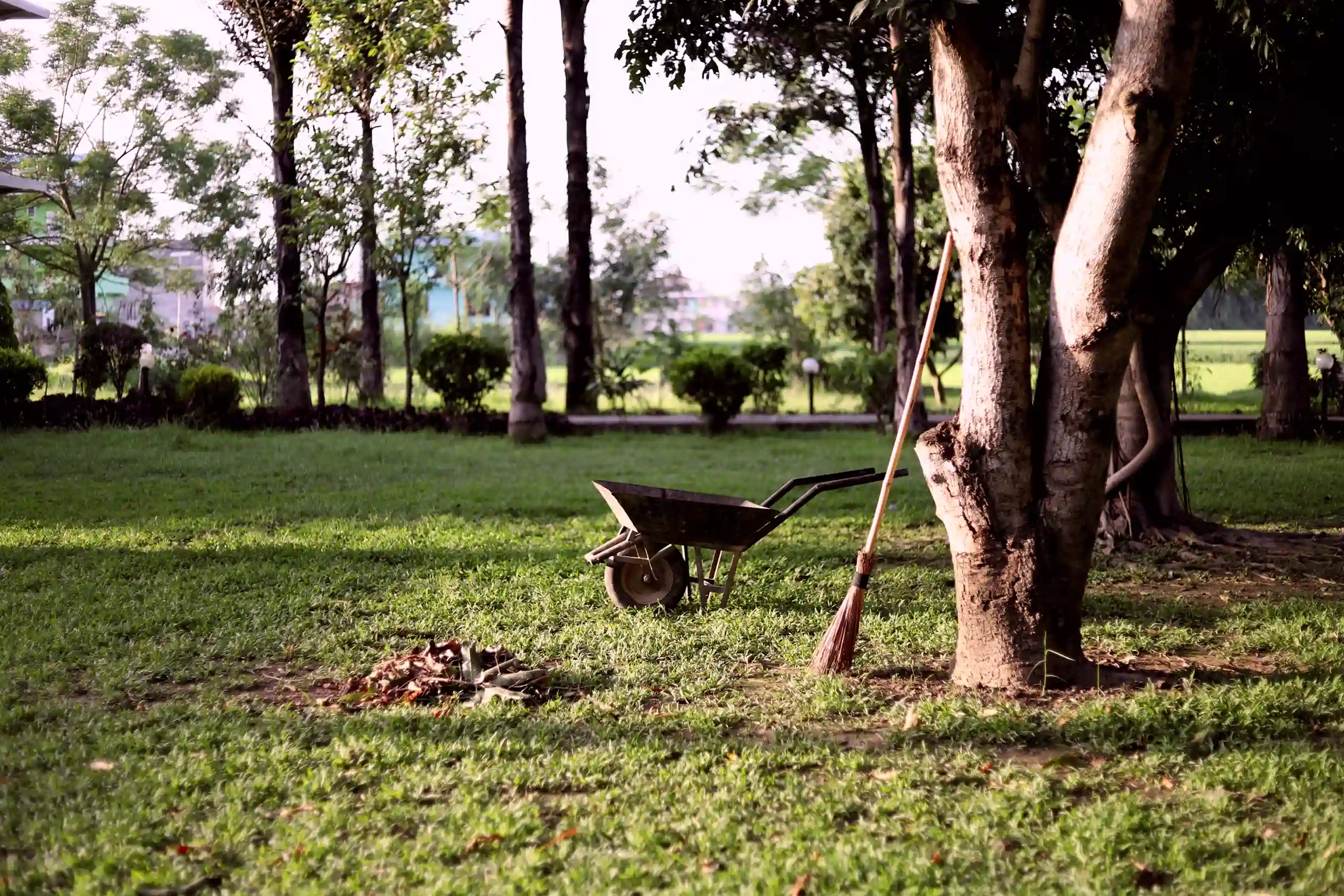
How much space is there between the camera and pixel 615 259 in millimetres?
32938

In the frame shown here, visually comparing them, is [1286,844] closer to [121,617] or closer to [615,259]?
[121,617]

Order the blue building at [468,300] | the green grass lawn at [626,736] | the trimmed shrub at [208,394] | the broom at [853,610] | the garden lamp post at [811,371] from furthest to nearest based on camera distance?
the blue building at [468,300] < the garden lamp post at [811,371] < the trimmed shrub at [208,394] < the broom at [853,610] < the green grass lawn at [626,736]

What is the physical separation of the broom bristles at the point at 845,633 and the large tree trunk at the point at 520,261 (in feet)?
35.5

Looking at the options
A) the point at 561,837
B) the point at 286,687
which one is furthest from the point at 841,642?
the point at 286,687

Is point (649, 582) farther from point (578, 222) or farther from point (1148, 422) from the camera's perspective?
point (578, 222)

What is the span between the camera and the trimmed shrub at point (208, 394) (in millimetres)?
15844

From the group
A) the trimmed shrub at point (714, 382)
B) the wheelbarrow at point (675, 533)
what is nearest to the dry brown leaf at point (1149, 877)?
the wheelbarrow at point (675, 533)

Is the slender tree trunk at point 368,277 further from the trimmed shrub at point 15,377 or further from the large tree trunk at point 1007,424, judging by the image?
the large tree trunk at point 1007,424

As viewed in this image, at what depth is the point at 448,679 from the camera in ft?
16.5

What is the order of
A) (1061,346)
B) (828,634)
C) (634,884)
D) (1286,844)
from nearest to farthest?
(634,884) → (1286,844) → (1061,346) → (828,634)

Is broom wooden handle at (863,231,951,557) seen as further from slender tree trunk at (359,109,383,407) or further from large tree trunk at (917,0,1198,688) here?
slender tree trunk at (359,109,383,407)

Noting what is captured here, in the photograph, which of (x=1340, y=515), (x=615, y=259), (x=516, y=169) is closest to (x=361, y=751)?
(x=1340, y=515)

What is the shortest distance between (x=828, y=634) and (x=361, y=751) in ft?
6.66

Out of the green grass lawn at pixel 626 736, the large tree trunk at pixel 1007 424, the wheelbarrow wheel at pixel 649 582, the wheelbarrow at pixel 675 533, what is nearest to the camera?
the green grass lawn at pixel 626 736
